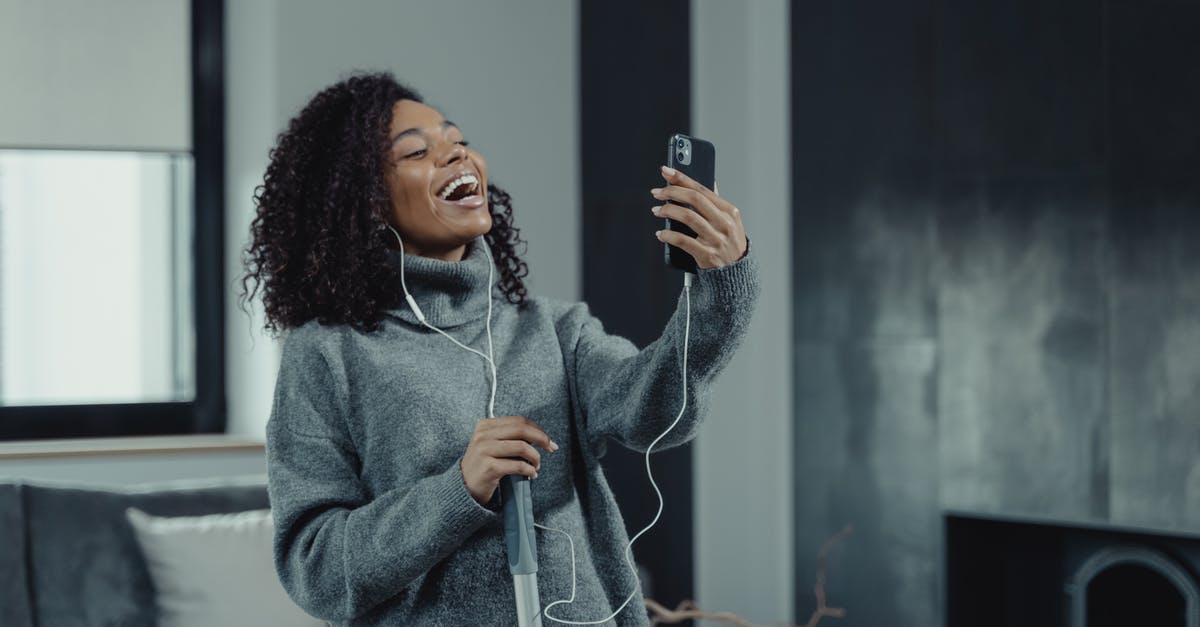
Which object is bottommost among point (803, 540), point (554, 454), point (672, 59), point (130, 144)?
point (803, 540)

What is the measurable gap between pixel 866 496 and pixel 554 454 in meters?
2.02

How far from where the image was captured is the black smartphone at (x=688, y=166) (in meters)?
1.04

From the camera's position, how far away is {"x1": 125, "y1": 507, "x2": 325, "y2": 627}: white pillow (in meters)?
2.29

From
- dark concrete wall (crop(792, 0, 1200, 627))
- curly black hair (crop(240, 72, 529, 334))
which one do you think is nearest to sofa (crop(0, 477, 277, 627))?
curly black hair (crop(240, 72, 529, 334))

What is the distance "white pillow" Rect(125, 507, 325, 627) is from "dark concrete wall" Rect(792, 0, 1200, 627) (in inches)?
57.6

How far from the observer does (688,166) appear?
3.43ft

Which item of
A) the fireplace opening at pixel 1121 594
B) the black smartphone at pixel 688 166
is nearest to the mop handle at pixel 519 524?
the black smartphone at pixel 688 166

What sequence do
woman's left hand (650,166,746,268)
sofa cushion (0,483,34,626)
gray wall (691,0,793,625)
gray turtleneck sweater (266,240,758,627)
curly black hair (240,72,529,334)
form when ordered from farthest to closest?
gray wall (691,0,793,625), sofa cushion (0,483,34,626), curly black hair (240,72,529,334), gray turtleneck sweater (266,240,758,627), woman's left hand (650,166,746,268)

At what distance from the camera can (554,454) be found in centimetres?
123

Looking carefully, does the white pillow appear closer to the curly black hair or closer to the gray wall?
the curly black hair

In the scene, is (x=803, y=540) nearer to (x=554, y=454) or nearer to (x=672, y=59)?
(x=672, y=59)

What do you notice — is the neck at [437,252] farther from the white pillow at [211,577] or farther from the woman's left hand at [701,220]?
the white pillow at [211,577]

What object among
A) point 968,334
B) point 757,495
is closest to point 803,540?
point 757,495

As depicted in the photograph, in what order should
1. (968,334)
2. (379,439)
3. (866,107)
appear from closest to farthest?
1. (379,439)
2. (968,334)
3. (866,107)
